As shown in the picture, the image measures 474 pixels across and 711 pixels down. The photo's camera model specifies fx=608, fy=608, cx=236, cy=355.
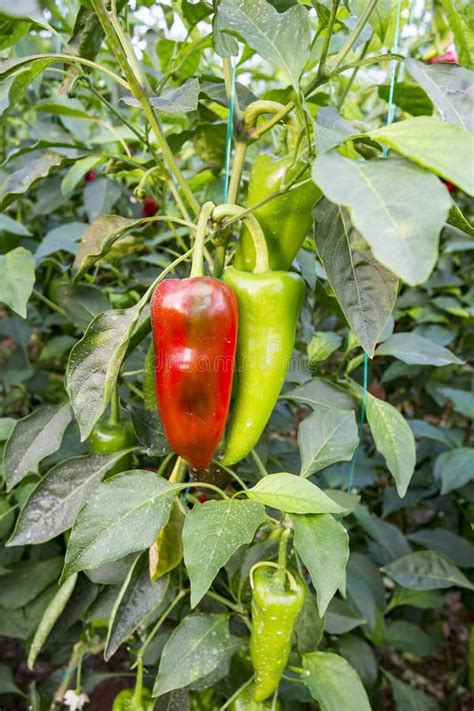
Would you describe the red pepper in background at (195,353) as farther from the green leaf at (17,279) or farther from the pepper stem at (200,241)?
the green leaf at (17,279)

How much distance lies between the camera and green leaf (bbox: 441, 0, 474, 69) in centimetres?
58

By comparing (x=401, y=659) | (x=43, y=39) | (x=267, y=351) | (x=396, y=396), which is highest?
(x=43, y=39)

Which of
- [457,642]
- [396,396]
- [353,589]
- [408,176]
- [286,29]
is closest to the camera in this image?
[408,176]

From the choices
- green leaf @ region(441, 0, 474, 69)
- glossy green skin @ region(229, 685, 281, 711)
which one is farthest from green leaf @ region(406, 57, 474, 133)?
glossy green skin @ region(229, 685, 281, 711)

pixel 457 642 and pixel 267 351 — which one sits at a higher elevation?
pixel 267 351

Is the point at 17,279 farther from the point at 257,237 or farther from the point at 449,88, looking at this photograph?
the point at 449,88

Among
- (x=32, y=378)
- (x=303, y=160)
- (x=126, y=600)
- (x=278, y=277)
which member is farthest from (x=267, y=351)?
(x=32, y=378)

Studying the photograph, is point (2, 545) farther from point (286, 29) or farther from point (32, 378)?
point (286, 29)

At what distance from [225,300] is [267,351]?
3.1 inches

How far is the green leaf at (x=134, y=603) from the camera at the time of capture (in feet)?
2.19

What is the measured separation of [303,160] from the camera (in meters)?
0.61

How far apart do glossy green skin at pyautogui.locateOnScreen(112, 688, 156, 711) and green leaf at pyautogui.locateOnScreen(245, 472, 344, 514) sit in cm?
38

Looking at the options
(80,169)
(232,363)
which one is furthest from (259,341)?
(80,169)

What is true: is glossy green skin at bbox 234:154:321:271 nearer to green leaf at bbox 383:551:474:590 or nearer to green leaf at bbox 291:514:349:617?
green leaf at bbox 291:514:349:617
